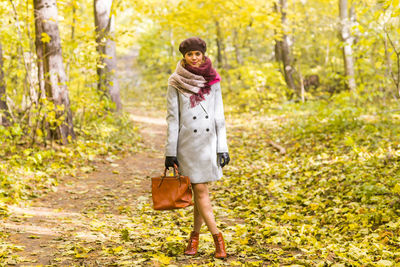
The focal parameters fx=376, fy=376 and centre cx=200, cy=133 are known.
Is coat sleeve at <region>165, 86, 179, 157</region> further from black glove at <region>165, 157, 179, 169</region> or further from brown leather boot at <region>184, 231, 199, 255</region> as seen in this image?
brown leather boot at <region>184, 231, 199, 255</region>

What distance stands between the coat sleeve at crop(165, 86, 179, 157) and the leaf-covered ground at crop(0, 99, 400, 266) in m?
1.10

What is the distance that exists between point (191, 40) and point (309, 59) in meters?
18.4

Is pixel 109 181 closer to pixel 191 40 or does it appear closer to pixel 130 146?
pixel 130 146

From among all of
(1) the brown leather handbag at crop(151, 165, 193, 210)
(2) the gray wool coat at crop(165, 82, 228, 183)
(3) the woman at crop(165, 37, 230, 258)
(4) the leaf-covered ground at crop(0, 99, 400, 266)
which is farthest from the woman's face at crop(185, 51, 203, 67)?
(4) the leaf-covered ground at crop(0, 99, 400, 266)

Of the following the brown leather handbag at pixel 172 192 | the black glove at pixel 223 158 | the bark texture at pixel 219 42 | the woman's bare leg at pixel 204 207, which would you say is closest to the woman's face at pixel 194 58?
the black glove at pixel 223 158

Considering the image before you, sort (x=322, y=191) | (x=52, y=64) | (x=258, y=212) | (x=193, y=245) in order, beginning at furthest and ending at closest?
(x=52, y=64) < (x=322, y=191) < (x=258, y=212) < (x=193, y=245)

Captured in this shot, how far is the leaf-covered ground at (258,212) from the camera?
154 inches

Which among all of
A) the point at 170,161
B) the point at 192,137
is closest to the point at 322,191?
the point at 192,137

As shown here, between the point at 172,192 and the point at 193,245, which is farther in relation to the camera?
the point at 193,245

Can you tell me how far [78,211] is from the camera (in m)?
5.71

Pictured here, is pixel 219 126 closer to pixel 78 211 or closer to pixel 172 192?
pixel 172 192

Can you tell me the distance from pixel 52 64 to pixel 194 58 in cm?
593

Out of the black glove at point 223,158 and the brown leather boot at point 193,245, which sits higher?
the black glove at point 223,158

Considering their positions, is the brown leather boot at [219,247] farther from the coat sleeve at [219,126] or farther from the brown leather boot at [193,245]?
the coat sleeve at [219,126]
